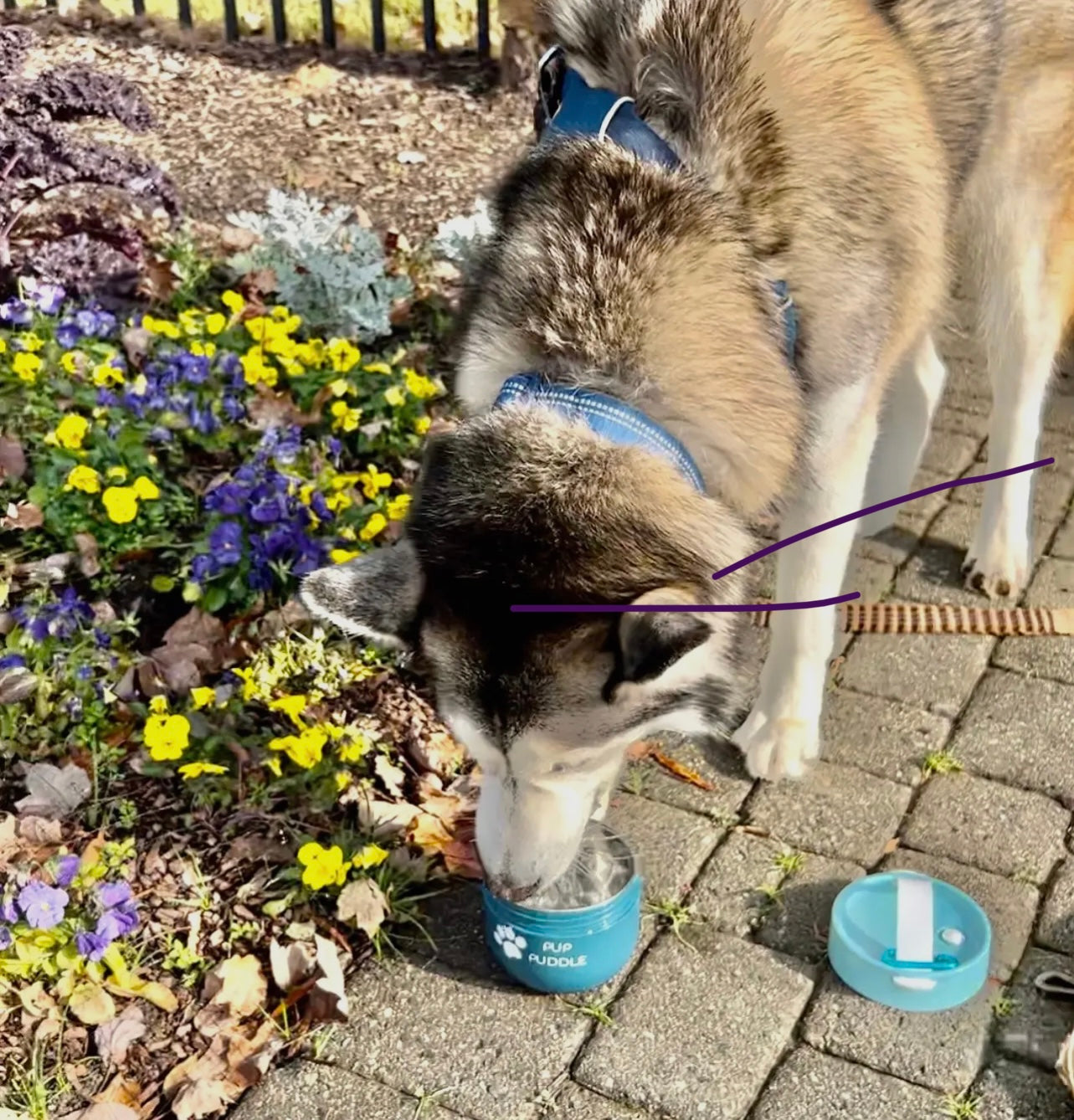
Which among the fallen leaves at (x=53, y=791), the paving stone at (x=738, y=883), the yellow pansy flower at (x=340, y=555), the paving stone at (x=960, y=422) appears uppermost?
the yellow pansy flower at (x=340, y=555)

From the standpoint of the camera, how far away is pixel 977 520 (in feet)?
14.1

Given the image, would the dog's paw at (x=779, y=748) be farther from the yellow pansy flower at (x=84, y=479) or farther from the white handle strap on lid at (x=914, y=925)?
the yellow pansy flower at (x=84, y=479)

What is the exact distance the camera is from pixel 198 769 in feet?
9.82

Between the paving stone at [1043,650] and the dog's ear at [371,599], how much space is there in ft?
6.51

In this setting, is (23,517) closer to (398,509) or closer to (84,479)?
(84,479)

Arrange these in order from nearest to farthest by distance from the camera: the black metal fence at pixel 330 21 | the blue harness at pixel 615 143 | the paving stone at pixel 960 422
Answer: the blue harness at pixel 615 143 < the paving stone at pixel 960 422 < the black metal fence at pixel 330 21

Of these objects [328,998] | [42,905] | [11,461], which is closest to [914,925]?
[328,998]

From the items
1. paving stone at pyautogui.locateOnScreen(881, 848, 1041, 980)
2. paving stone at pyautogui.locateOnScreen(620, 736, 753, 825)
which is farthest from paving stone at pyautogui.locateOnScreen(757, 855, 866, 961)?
paving stone at pyautogui.locateOnScreen(620, 736, 753, 825)

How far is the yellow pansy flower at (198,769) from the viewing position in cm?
299

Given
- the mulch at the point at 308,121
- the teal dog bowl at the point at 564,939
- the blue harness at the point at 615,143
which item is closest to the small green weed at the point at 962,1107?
the teal dog bowl at the point at 564,939

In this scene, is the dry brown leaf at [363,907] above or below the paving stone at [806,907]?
below

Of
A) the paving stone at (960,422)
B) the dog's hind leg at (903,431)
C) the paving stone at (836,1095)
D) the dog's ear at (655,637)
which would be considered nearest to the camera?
the dog's ear at (655,637)

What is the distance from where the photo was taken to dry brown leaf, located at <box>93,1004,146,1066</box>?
265 cm

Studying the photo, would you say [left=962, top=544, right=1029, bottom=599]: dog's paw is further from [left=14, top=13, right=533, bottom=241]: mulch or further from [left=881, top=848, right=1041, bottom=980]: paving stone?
[left=14, top=13, right=533, bottom=241]: mulch
